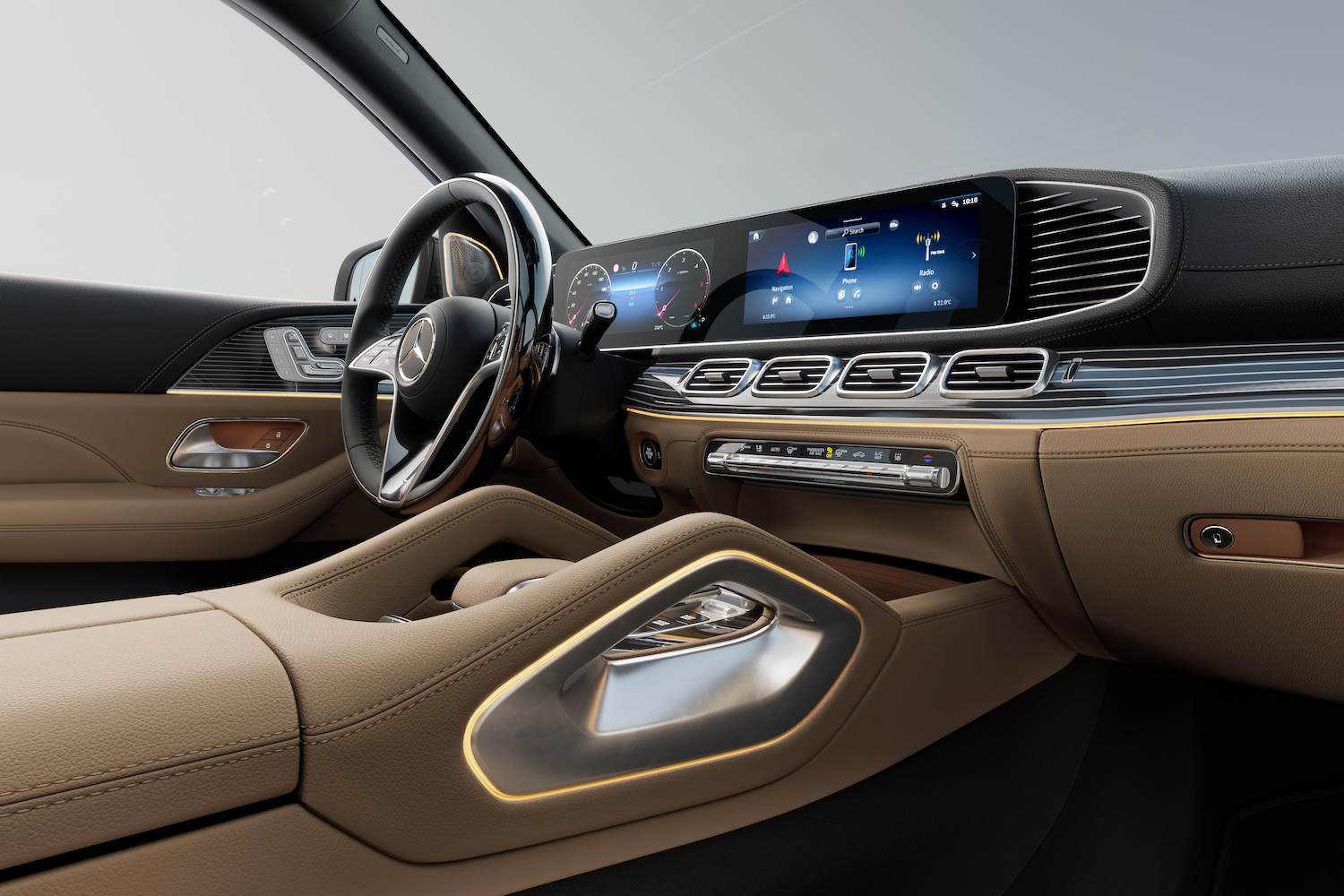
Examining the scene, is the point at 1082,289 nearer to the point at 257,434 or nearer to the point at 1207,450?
the point at 1207,450

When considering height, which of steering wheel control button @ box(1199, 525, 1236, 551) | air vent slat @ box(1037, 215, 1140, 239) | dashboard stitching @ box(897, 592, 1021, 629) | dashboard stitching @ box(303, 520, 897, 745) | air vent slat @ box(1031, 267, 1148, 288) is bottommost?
dashboard stitching @ box(897, 592, 1021, 629)

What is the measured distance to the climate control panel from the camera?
1.02 meters

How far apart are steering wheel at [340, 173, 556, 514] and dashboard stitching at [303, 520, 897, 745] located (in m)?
0.57

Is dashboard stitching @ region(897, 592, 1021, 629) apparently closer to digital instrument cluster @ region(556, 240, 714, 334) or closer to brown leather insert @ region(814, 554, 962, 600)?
brown leather insert @ region(814, 554, 962, 600)

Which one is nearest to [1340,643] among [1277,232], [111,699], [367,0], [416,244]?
[1277,232]

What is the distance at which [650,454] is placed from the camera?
152 cm

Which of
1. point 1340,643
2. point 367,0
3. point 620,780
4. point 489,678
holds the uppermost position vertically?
point 367,0

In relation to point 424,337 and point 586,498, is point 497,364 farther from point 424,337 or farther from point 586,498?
point 586,498

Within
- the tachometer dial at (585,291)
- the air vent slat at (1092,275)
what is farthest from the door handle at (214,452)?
the air vent slat at (1092,275)

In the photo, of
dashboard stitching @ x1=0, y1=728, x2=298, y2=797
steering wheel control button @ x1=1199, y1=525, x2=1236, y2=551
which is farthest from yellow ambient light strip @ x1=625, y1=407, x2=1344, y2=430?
dashboard stitching @ x1=0, y1=728, x2=298, y2=797

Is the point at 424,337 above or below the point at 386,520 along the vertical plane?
above

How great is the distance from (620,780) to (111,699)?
1.09 feet

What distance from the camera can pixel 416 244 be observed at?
1.39 m

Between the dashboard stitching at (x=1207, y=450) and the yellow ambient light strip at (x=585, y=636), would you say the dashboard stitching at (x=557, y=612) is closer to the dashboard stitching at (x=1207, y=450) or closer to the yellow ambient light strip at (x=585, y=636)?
the yellow ambient light strip at (x=585, y=636)
